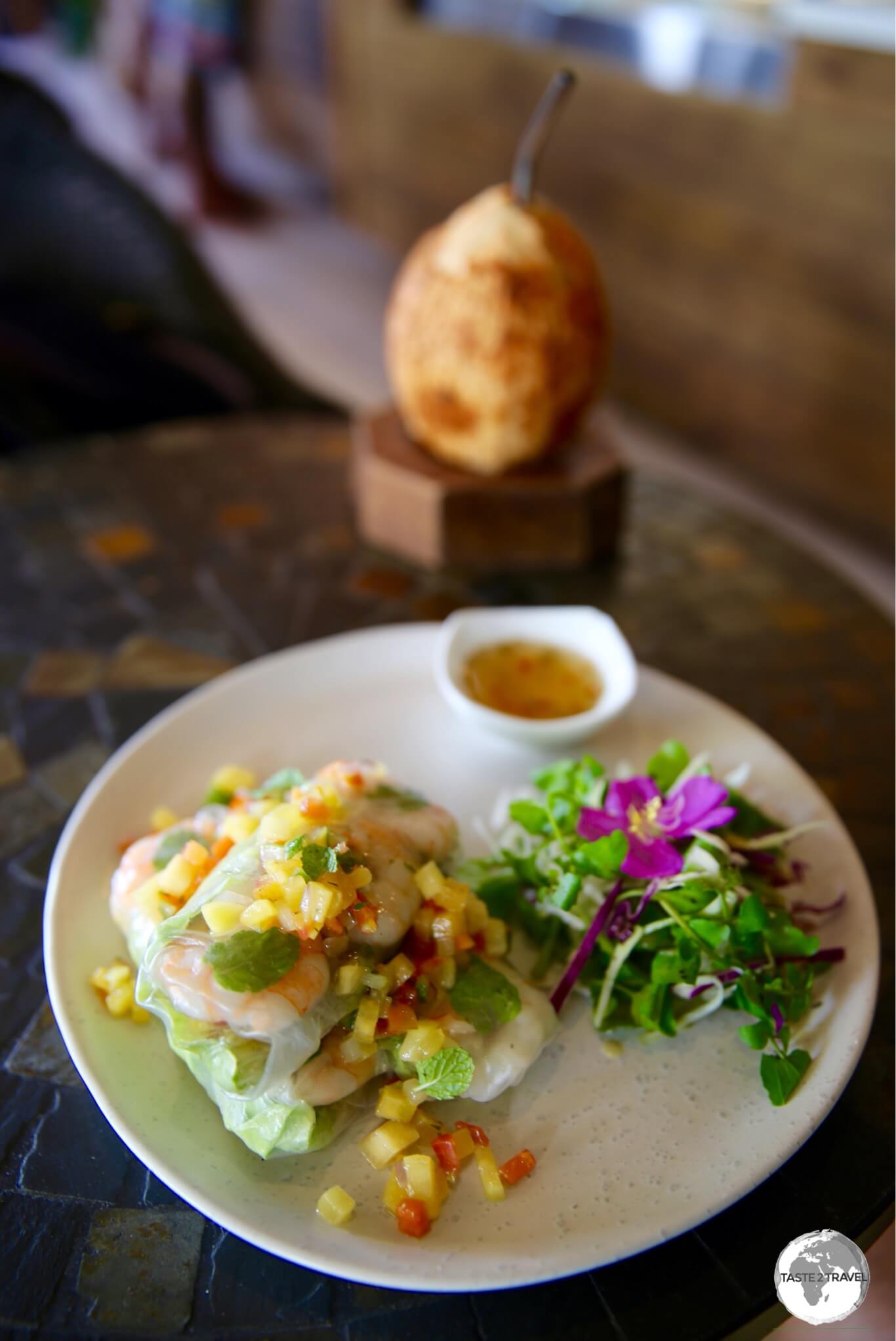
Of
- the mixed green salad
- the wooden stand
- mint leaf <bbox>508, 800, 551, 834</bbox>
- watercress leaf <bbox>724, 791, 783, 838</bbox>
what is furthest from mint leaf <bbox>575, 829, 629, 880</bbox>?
the wooden stand

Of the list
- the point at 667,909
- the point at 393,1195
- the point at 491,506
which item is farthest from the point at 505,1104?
the point at 491,506

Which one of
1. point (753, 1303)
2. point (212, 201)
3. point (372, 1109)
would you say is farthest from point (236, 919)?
point (212, 201)

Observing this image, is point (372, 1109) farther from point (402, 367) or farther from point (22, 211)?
point (22, 211)

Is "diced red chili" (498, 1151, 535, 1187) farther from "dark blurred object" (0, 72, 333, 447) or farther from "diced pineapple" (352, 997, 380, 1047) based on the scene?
"dark blurred object" (0, 72, 333, 447)

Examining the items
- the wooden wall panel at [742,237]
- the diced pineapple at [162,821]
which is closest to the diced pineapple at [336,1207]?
the diced pineapple at [162,821]

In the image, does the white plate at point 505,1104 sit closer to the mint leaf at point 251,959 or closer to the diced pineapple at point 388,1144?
the diced pineapple at point 388,1144
